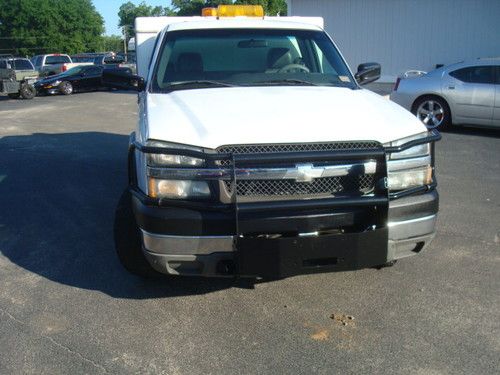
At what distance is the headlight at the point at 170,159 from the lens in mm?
3279

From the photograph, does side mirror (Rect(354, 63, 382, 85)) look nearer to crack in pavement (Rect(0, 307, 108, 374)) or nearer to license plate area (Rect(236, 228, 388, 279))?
license plate area (Rect(236, 228, 388, 279))

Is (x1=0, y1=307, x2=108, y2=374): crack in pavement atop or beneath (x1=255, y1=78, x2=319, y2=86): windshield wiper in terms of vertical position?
beneath

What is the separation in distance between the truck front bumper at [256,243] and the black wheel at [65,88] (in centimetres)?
2227

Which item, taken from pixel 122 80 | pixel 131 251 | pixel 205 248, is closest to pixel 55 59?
pixel 122 80

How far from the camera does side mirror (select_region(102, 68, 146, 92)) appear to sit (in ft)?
17.6

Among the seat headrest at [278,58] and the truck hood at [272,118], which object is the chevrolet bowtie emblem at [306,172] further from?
the seat headrest at [278,58]

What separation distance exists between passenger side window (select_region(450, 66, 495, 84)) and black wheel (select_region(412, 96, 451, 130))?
57 cm

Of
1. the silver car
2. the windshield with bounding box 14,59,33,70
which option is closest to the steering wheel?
the silver car

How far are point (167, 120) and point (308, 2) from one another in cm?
1751

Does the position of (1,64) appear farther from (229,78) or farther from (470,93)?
(229,78)

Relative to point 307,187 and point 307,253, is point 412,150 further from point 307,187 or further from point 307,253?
point 307,253

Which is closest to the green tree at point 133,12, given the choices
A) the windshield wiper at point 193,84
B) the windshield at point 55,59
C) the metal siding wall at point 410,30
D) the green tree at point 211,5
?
the green tree at point 211,5

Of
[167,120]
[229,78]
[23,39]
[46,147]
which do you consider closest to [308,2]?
[46,147]

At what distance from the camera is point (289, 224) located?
323 centimetres
